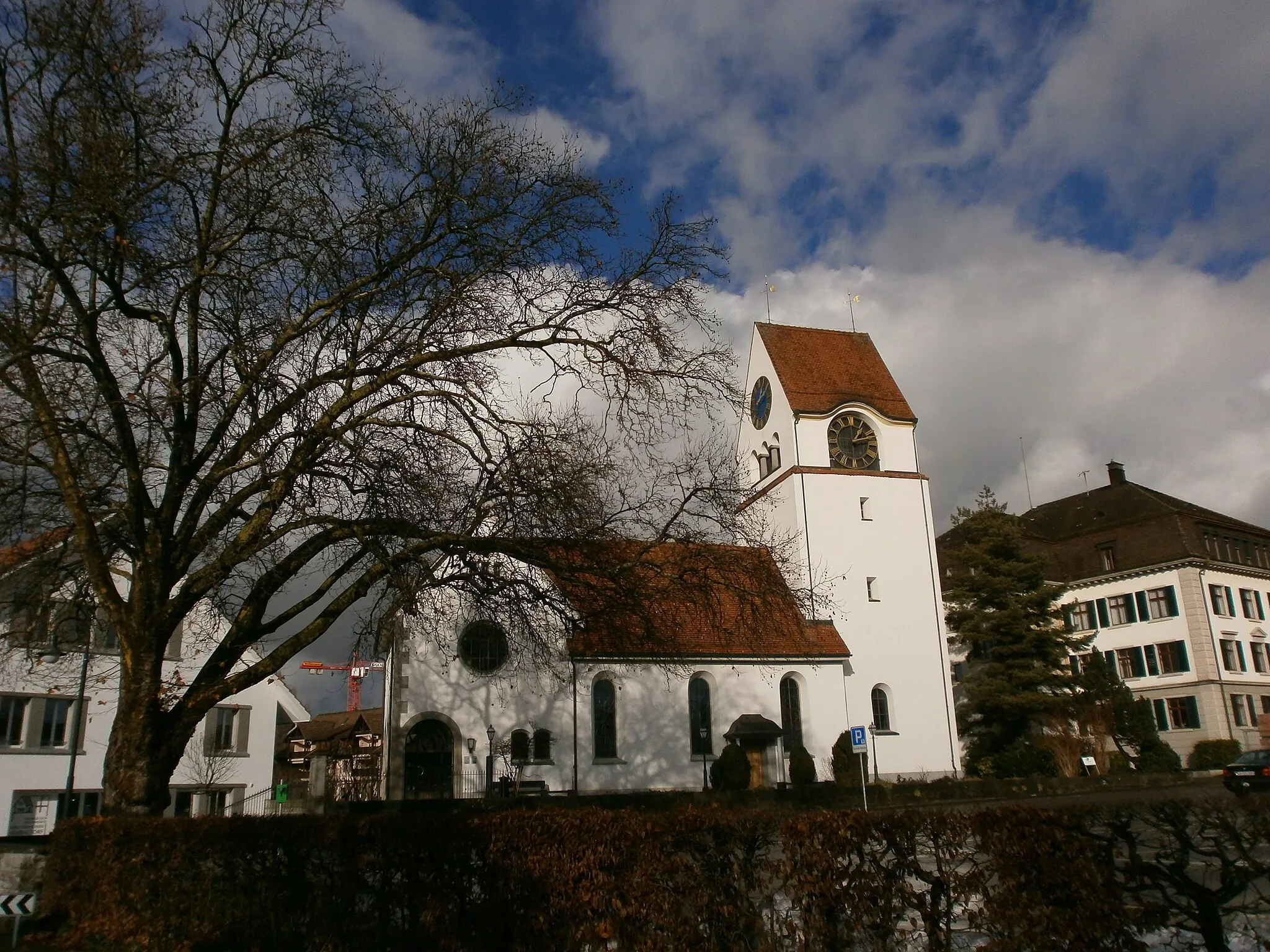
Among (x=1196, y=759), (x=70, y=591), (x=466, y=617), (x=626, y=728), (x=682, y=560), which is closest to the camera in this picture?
(x=682, y=560)

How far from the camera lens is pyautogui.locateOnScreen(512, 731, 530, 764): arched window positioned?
32156 millimetres

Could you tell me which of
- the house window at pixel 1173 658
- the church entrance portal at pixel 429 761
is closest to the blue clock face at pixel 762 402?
the church entrance portal at pixel 429 761

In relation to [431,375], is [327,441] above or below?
below

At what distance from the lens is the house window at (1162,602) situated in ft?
153

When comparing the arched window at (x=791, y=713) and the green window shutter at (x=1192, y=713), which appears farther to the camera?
the green window shutter at (x=1192, y=713)

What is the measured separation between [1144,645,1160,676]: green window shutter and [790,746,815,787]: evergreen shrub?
22.1 meters

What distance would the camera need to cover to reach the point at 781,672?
119ft

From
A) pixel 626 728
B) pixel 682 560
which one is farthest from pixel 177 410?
pixel 626 728

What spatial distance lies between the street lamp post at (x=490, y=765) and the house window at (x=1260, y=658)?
36.2 metres

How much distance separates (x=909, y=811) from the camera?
24.6ft

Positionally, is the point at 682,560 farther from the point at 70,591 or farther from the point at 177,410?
the point at 70,591

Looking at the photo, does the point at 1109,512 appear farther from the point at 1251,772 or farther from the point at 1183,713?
the point at 1251,772

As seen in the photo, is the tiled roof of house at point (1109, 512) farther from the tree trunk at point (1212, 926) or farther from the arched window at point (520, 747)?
the tree trunk at point (1212, 926)

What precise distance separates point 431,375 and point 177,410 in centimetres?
312
